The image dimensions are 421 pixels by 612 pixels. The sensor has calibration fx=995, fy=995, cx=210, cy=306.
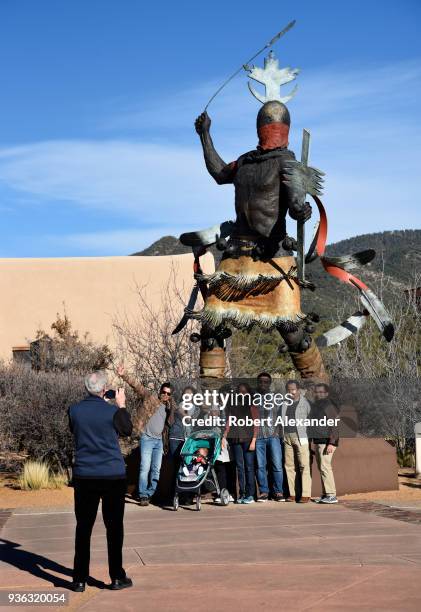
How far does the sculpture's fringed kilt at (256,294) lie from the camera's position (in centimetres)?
1085

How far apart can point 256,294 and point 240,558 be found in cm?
357

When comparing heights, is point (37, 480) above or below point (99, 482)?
below

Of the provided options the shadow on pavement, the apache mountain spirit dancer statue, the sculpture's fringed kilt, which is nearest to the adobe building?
the apache mountain spirit dancer statue

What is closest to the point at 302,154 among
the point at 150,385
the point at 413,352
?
the point at 150,385

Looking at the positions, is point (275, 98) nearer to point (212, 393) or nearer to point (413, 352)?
point (212, 393)

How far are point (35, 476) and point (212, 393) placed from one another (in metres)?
3.88

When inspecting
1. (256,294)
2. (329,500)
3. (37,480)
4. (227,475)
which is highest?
(256,294)

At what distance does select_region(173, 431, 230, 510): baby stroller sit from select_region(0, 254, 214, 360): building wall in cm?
2065

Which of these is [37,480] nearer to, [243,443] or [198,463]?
Answer: [198,463]

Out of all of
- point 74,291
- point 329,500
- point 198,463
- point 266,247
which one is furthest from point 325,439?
point 74,291

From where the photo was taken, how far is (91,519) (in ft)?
22.7

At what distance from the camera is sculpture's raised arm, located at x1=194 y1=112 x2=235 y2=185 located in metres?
11.2

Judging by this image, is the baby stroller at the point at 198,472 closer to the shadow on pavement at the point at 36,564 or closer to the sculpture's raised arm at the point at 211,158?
the shadow on pavement at the point at 36,564

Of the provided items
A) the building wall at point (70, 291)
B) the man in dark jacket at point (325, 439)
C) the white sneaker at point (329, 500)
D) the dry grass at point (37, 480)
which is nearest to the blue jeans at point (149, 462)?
the man in dark jacket at point (325, 439)
